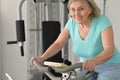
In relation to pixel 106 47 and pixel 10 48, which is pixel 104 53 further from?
pixel 10 48

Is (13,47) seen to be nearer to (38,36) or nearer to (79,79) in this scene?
(38,36)

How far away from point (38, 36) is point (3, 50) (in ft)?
2.50

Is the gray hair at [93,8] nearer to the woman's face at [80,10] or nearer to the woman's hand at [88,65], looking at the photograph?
the woman's face at [80,10]

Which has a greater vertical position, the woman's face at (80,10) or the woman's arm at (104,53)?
the woman's face at (80,10)

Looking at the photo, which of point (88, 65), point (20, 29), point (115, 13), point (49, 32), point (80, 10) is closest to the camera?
point (88, 65)

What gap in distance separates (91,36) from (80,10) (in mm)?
203

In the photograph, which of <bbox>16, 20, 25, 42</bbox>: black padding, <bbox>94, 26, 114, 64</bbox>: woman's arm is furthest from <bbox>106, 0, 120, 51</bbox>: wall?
<bbox>94, 26, 114, 64</bbox>: woman's arm

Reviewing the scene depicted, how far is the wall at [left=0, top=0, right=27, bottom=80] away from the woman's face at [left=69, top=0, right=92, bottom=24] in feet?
6.66

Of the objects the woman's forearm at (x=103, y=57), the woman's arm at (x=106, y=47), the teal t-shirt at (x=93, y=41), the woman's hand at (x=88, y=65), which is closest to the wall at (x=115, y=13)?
the teal t-shirt at (x=93, y=41)

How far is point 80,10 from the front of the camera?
1.54 meters

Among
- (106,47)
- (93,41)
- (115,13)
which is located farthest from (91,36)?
(115,13)

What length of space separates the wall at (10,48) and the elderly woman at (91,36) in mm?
1831

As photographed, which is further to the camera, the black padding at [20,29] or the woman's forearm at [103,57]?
the black padding at [20,29]

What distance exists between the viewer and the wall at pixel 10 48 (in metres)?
3.45
